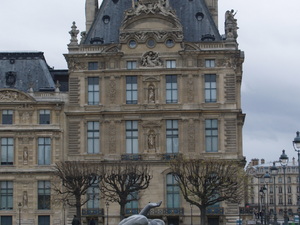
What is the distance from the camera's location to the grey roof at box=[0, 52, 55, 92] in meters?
82.0

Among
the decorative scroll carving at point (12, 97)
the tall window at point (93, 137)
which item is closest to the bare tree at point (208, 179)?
the tall window at point (93, 137)

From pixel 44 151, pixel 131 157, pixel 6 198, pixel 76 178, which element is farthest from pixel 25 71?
pixel 76 178

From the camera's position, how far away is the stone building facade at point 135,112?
7781cm

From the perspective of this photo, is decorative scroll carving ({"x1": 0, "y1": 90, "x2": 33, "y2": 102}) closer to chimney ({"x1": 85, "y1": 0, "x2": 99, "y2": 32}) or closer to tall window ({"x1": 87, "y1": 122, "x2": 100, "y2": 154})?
tall window ({"x1": 87, "y1": 122, "x2": 100, "y2": 154})

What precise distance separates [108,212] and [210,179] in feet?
48.0

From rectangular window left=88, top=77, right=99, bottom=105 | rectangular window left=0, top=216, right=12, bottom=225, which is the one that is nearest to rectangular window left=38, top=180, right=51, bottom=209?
rectangular window left=0, top=216, right=12, bottom=225

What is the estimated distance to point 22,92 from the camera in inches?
3135

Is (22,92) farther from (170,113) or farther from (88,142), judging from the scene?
(170,113)

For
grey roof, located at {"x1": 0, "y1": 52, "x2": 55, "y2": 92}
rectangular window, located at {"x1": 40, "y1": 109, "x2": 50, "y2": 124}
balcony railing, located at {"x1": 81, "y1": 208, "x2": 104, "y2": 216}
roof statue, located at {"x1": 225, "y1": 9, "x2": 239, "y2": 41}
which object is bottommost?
balcony railing, located at {"x1": 81, "y1": 208, "x2": 104, "y2": 216}

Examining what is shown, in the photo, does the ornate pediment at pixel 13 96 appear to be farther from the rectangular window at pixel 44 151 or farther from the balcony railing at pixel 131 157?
the balcony railing at pixel 131 157

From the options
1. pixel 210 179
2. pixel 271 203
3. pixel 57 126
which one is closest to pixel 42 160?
pixel 57 126

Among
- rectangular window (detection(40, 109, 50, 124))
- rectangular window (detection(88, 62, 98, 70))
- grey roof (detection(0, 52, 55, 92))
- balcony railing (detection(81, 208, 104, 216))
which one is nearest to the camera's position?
balcony railing (detection(81, 208, 104, 216))

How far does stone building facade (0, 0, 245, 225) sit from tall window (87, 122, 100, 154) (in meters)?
0.09

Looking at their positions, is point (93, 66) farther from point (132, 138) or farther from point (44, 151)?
point (44, 151)
